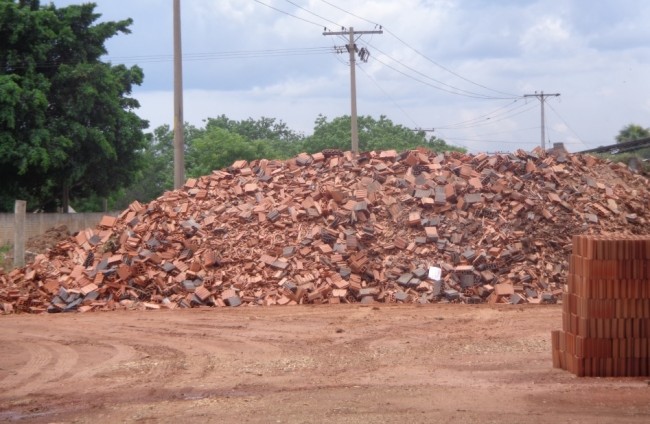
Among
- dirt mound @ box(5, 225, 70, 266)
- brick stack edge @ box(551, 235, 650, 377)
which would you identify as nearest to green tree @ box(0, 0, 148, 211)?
dirt mound @ box(5, 225, 70, 266)

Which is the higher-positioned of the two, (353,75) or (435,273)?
(353,75)

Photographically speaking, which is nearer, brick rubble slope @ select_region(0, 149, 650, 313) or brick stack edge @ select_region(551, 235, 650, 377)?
brick stack edge @ select_region(551, 235, 650, 377)

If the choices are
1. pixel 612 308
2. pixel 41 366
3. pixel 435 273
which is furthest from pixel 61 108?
pixel 612 308

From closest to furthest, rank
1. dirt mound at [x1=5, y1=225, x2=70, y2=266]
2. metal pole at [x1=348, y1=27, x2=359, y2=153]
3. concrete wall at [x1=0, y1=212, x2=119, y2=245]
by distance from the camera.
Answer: dirt mound at [x1=5, y1=225, x2=70, y2=266], concrete wall at [x1=0, y1=212, x2=119, y2=245], metal pole at [x1=348, y1=27, x2=359, y2=153]

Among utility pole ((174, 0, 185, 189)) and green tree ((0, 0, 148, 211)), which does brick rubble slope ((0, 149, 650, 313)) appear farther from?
green tree ((0, 0, 148, 211))

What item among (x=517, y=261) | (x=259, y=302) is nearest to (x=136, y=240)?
(x=259, y=302)

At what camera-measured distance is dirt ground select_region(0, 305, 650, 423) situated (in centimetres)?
804

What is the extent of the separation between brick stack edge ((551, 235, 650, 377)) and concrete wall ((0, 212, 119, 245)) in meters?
22.9

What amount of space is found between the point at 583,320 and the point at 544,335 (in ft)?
11.0

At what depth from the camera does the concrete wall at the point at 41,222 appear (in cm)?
2853

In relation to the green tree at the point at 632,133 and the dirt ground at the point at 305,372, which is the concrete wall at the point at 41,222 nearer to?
the dirt ground at the point at 305,372

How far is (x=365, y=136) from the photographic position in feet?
202

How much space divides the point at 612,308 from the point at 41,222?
2480 cm

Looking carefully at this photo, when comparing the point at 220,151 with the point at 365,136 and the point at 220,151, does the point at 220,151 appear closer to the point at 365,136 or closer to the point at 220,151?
the point at 220,151
